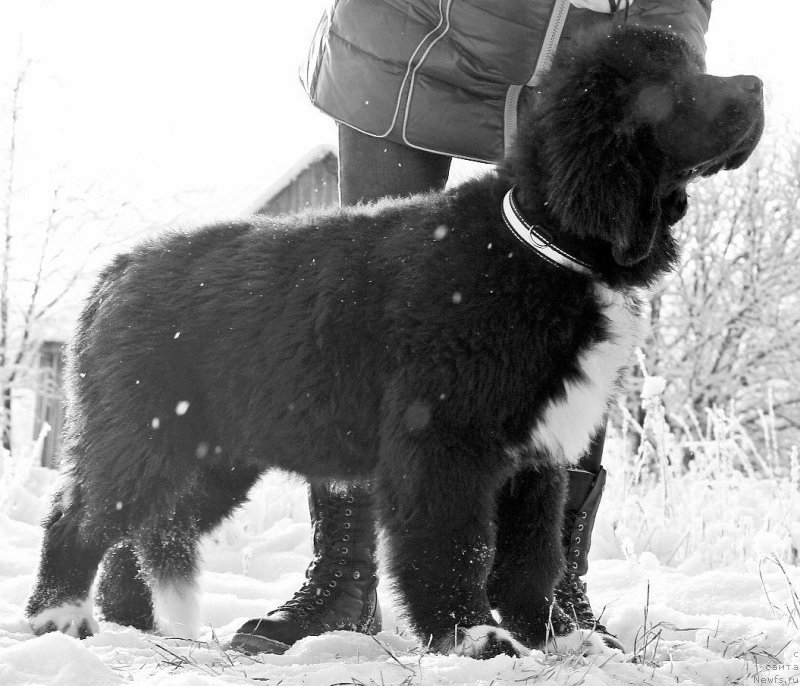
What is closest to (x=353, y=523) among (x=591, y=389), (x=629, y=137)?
(x=591, y=389)

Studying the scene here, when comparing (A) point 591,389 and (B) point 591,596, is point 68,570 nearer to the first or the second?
(A) point 591,389

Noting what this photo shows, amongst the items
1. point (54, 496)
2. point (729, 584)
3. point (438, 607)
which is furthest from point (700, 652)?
point (54, 496)

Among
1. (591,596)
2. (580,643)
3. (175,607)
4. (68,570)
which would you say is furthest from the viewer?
(591,596)

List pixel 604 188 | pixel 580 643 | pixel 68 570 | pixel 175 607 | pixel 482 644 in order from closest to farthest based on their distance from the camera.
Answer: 1. pixel 482 644
2. pixel 604 188
3. pixel 580 643
4. pixel 68 570
5. pixel 175 607

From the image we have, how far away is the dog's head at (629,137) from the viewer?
230cm

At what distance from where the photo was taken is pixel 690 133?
2.35 m

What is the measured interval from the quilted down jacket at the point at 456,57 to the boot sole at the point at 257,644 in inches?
60.8

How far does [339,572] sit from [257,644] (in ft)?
1.27

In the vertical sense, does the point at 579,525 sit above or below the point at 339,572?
above

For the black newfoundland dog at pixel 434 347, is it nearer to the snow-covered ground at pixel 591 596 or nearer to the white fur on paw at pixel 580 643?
the white fur on paw at pixel 580 643

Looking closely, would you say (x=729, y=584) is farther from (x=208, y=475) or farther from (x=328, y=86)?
(x=328, y=86)

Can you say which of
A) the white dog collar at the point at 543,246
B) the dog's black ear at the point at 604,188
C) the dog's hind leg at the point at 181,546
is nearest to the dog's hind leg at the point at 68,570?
the dog's hind leg at the point at 181,546

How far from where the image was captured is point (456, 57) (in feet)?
A: 9.04

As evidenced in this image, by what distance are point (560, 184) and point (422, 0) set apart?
0.85 metres
